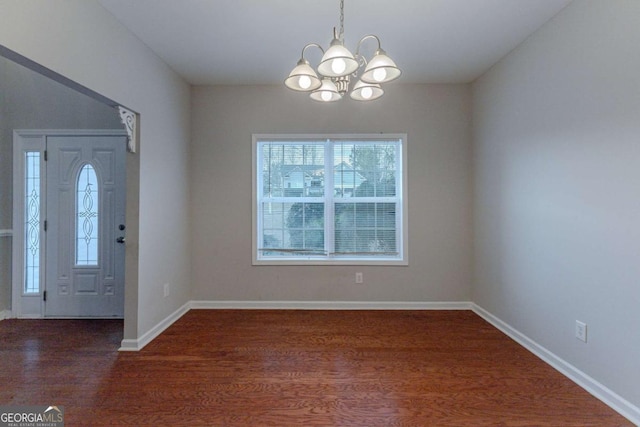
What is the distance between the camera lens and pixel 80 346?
2623mm

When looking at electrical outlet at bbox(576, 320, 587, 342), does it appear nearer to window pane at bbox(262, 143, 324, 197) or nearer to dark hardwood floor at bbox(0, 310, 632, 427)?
dark hardwood floor at bbox(0, 310, 632, 427)

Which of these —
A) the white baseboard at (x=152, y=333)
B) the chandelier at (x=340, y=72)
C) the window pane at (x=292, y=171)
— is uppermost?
the chandelier at (x=340, y=72)

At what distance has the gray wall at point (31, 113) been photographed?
3213mm

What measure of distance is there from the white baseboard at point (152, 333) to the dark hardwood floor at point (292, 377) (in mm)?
74

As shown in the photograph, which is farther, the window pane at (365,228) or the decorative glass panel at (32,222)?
the window pane at (365,228)

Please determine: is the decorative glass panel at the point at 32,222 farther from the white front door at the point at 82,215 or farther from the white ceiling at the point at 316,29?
the white ceiling at the point at 316,29

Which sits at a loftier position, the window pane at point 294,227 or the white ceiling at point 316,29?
the white ceiling at point 316,29

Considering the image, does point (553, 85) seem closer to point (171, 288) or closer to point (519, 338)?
point (519, 338)

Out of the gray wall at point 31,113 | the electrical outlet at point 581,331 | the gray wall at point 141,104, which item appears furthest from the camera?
the gray wall at point 31,113

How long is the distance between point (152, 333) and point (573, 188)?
3652 mm

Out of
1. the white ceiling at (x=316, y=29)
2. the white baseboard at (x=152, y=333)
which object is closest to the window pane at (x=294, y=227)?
the white baseboard at (x=152, y=333)

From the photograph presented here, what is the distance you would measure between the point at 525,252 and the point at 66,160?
467 cm

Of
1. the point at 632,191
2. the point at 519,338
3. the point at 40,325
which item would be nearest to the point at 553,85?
the point at 632,191

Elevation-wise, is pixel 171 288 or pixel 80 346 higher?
pixel 171 288
